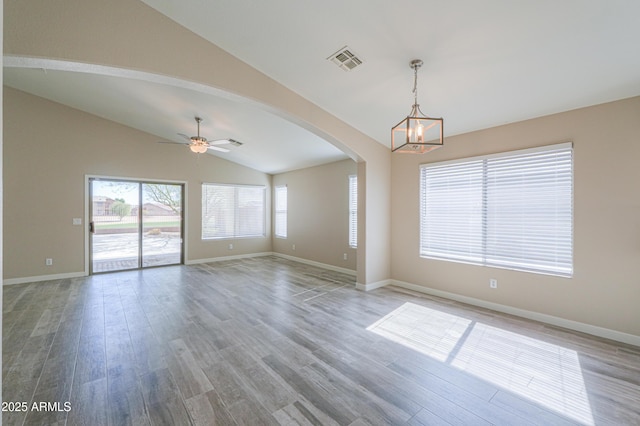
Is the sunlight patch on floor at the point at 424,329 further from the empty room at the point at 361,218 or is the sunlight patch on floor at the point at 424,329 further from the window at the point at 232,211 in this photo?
the window at the point at 232,211

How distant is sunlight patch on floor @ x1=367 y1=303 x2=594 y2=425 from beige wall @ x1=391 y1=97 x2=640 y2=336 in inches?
29.9

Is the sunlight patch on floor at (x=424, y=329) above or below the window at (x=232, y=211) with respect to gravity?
below

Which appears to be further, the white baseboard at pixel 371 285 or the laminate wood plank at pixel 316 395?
the white baseboard at pixel 371 285

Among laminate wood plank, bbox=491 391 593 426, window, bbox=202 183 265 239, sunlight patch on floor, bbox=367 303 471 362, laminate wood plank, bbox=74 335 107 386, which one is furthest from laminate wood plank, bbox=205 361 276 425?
window, bbox=202 183 265 239

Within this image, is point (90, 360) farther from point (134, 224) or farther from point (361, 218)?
point (134, 224)

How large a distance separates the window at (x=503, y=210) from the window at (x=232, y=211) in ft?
17.5

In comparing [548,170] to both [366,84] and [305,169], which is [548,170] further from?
[305,169]

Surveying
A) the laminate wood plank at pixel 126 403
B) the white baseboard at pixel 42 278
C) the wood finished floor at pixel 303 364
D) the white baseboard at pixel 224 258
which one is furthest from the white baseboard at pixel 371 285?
the white baseboard at pixel 42 278

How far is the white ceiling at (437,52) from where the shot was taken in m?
2.38

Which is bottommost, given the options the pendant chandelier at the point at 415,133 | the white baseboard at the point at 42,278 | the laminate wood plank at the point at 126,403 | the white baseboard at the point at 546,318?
the laminate wood plank at the point at 126,403

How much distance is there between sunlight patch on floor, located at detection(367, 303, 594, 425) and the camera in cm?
228

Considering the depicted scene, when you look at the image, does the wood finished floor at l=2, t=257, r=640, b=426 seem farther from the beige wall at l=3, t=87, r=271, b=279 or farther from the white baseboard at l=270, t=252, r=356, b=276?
the white baseboard at l=270, t=252, r=356, b=276

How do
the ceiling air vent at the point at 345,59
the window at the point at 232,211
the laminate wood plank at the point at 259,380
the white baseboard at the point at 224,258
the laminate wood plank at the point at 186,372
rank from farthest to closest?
the window at the point at 232,211, the white baseboard at the point at 224,258, the ceiling air vent at the point at 345,59, the laminate wood plank at the point at 186,372, the laminate wood plank at the point at 259,380

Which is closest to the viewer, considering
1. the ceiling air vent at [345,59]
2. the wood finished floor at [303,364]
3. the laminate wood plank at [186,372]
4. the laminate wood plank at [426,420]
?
the laminate wood plank at [426,420]
